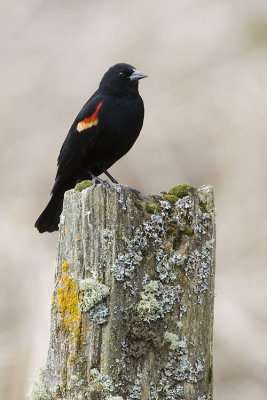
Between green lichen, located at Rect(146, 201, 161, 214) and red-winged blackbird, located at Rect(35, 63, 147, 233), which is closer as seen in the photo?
green lichen, located at Rect(146, 201, 161, 214)

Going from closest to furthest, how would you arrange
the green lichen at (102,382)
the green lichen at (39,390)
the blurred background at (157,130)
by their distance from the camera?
the green lichen at (102,382)
the green lichen at (39,390)
the blurred background at (157,130)

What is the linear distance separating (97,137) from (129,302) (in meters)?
1.78

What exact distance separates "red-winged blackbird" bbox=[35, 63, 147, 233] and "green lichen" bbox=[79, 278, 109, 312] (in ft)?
5.26

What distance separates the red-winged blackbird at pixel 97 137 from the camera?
13.6ft

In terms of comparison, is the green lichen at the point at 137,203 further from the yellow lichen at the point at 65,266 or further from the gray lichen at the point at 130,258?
the yellow lichen at the point at 65,266

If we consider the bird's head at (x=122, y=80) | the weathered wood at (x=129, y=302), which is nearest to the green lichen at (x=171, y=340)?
the weathered wood at (x=129, y=302)

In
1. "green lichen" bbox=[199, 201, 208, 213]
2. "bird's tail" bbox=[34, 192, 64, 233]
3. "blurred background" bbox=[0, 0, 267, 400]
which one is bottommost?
"green lichen" bbox=[199, 201, 208, 213]

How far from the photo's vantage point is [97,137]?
13.6 feet

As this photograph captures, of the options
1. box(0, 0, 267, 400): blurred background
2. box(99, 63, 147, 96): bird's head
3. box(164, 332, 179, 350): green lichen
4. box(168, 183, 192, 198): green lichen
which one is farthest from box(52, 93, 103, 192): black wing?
box(0, 0, 267, 400): blurred background

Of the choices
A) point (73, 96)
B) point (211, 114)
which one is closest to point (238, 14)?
point (211, 114)

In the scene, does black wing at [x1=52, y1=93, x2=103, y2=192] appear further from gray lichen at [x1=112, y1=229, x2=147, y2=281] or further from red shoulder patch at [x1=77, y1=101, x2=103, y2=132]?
gray lichen at [x1=112, y1=229, x2=147, y2=281]

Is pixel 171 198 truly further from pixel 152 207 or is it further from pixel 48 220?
pixel 48 220

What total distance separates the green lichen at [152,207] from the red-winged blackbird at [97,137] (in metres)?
1.38

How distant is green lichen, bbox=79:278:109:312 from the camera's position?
8.16 ft
